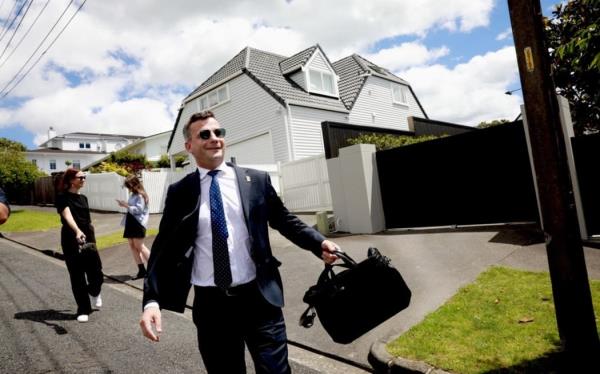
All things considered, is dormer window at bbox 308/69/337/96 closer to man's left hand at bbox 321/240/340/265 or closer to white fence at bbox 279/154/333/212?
white fence at bbox 279/154/333/212

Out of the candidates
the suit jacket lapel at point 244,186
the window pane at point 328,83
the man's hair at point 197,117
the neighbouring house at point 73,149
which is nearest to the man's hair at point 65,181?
the man's hair at point 197,117

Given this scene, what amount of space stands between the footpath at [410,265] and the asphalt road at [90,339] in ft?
0.92

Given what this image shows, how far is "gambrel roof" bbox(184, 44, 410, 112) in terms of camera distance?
20094 mm

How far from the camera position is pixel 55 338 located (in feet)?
15.1

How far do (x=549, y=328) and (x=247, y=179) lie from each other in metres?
3.20

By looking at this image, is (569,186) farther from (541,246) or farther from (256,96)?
(256,96)

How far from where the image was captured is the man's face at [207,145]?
7.93ft

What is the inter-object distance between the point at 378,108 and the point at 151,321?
939 inches

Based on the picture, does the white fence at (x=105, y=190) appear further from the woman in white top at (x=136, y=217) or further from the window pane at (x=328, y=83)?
the woman in white top at (x=136, y=217)

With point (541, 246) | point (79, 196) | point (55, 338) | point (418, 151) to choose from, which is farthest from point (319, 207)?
point (55, 338)

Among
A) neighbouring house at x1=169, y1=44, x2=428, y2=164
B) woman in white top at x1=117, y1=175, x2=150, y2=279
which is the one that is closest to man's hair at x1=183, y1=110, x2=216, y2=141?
woman in white top at x1=117, y1=175, x2=150, y2=279

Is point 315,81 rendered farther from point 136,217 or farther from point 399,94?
point 136,217

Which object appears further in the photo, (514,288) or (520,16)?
(514,288)

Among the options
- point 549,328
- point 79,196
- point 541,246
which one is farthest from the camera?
point 541,246
